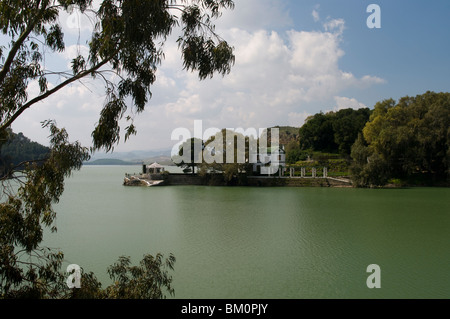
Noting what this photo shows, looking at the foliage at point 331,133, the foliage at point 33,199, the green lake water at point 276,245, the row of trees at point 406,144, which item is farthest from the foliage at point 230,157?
the foliage at point 33,199

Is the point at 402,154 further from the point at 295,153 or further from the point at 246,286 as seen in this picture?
the point at 246,286

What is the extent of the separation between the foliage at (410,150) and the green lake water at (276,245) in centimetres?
1151

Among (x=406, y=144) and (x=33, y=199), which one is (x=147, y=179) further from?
(x=33, y=199)

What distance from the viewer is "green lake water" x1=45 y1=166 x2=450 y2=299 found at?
25.6ft

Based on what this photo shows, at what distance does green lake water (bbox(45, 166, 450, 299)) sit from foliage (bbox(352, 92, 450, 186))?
11.5 meters

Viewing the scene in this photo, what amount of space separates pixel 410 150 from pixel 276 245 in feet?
94.2

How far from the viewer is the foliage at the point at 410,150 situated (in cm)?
3275

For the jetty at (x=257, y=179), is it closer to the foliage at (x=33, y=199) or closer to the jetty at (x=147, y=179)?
the jetty at (x=147, y=179)

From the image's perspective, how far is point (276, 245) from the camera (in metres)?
11.5

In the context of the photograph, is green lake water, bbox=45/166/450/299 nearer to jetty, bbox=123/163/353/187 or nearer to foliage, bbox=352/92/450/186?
foliage, bbox=352/92/450/186

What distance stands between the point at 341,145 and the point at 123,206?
1298 inches

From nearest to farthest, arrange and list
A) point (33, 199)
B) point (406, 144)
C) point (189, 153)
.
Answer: point (33, 199) → point (406, 144) → point (189, 153)

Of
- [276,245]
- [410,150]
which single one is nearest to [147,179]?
[410,150]
